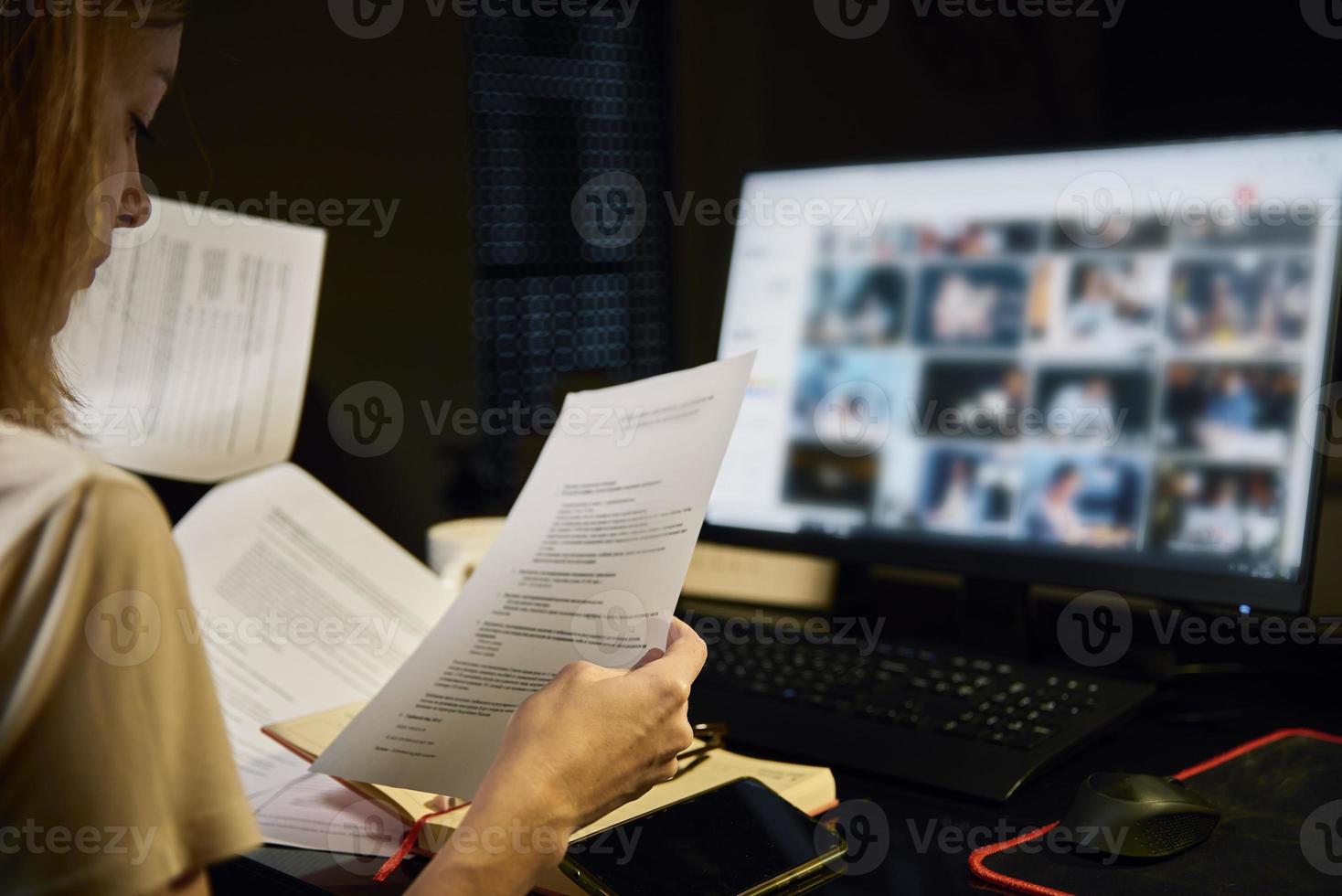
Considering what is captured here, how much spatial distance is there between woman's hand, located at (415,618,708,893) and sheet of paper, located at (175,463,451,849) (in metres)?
0.33

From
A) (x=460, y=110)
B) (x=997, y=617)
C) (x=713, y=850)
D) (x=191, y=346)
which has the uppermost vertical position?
(x=460, y=110)

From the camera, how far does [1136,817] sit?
2.07 feet

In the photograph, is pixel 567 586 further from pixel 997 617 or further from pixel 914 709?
pixel 997 617

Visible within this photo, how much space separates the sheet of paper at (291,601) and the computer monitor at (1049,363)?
1.11 ft

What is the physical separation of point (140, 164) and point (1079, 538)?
930mm

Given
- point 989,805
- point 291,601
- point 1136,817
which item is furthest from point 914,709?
point 291,601

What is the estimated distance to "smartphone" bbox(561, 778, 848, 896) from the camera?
607 millimetres

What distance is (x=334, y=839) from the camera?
72 centimetres

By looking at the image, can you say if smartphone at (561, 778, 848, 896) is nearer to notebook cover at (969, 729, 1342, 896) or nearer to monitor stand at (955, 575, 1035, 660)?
notebook cover at (969, 729, 1342, 896)

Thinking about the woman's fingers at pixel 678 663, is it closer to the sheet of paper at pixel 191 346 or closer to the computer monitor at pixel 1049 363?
the computer monitor at pixel 1049 363

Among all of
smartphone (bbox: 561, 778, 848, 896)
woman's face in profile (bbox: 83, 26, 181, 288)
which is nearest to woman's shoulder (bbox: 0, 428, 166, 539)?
woman's face in profile (bbox: 83, 26, 181, 288)

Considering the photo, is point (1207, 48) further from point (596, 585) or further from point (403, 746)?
point (403, 746)

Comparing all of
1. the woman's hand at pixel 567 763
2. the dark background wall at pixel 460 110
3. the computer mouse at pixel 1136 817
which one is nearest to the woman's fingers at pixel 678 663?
the woman's hand at pixel 567 763

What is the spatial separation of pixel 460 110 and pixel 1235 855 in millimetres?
1092
